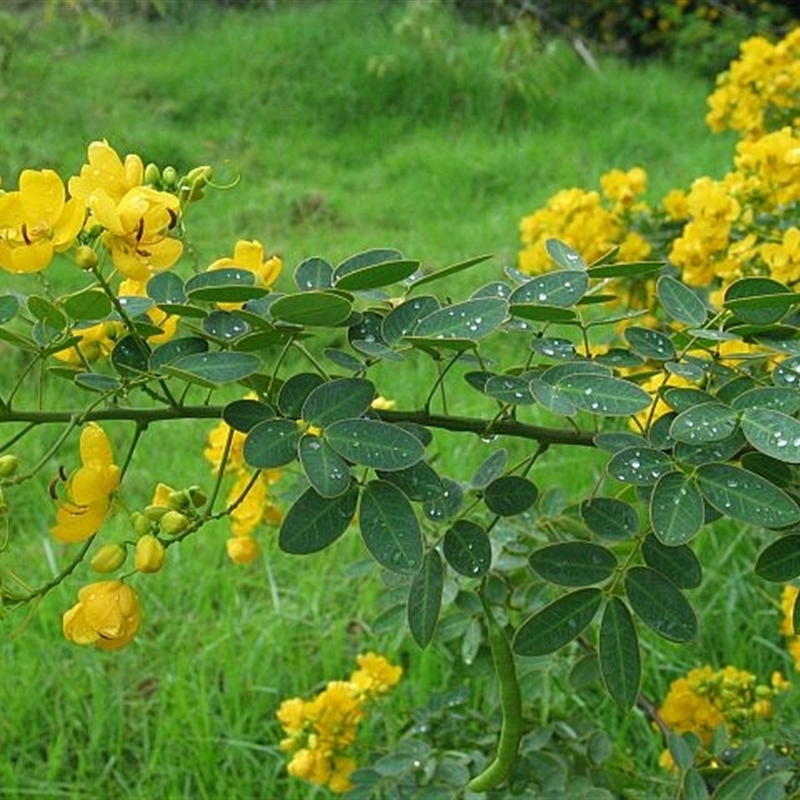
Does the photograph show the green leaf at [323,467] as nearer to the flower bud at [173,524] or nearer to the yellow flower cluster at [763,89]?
the flower bud at [173,524]

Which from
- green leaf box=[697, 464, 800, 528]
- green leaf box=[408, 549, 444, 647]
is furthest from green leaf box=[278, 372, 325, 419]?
green leaf box=[697, 464, 800, 528]

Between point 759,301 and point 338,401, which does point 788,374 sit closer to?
point 759,301

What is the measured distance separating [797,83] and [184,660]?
51.9 inches

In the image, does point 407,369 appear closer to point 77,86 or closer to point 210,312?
point 210,312

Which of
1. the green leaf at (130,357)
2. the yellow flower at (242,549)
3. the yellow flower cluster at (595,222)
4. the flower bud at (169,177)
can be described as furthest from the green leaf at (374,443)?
the yellow flower cluster at (595,222)

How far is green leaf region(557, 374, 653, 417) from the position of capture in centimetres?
72

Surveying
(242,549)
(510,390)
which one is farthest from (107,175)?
(242,549)

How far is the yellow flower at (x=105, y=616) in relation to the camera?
0.76 m

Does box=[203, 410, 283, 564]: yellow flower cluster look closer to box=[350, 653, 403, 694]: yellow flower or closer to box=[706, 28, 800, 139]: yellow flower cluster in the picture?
box=[350, 653, 403, 694]: yellow flower

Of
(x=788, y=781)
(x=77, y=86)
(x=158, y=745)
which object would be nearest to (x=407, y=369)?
(x=158, y=745)

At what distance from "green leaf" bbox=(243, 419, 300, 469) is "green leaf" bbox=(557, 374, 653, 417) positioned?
152 millimetres

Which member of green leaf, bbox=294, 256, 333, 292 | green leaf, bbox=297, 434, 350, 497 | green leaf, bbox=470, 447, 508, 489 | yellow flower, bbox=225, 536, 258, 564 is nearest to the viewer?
green leaf, bbox=297, 434, 350, 497

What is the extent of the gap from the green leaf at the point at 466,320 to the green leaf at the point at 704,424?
0.11 metres

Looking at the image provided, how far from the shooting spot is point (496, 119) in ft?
16.7
